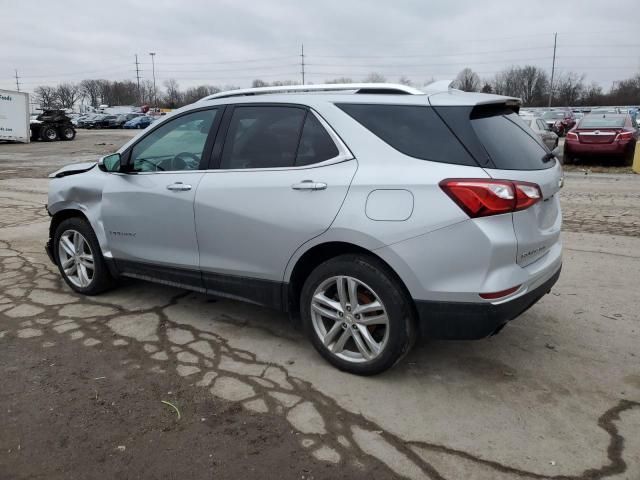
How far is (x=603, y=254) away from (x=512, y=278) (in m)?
3.75

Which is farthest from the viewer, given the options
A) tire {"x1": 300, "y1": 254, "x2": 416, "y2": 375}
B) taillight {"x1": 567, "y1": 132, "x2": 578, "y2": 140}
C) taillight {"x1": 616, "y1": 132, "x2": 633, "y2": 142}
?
taillight {"x1": 567, "y1": 132, "x2": 578, "y2": 140}

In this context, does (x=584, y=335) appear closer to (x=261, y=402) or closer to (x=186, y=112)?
(x=261, y=402)

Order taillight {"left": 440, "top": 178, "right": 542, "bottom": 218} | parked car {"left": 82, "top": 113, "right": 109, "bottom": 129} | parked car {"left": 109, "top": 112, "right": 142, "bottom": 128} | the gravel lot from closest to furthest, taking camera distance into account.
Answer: the gravel lot < taillight {"left": 440, "top": 178, "right": 542, "bottom": 218} < parked car {"left": 109, "top": 112, "right": 142, "bottom": 128} < parked car {"left": 82, "top": 113, "right": 109, "bottom": 129}

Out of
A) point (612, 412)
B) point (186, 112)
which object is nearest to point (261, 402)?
point (612, 412)

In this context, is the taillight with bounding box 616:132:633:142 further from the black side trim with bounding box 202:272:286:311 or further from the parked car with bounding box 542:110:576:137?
the black side trim with bounding box 202:272:286:311

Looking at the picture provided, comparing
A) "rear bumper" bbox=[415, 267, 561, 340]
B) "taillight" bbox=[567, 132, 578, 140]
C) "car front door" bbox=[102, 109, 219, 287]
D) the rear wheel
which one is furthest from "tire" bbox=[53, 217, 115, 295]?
the rear wheel

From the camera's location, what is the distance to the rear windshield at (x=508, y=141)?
3061mm

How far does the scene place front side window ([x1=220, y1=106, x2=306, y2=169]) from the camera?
A: 356cm

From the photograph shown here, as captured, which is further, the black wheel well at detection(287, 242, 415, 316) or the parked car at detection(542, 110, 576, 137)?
the parked car at detection(542, 110, 576, 137)

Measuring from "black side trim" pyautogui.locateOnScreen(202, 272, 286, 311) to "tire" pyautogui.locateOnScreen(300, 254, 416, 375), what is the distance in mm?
205

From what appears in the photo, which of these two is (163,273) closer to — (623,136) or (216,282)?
(216,282)

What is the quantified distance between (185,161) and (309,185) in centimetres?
128

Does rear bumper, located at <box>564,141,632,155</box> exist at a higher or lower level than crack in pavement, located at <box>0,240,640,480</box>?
higher

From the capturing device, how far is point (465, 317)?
2.97 m
